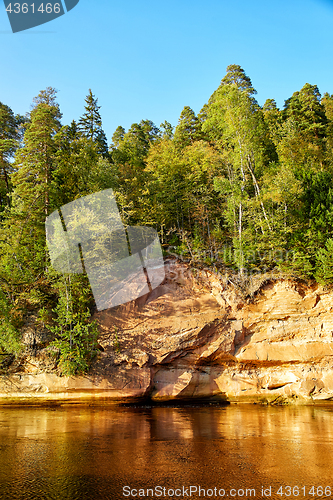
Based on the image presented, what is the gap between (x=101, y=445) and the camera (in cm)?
939

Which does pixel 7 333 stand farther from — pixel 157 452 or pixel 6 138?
pixel 6 138

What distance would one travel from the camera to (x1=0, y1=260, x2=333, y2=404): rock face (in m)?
17.8

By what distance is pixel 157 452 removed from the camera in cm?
865

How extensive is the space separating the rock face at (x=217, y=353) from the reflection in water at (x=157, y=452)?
2966 millimetres

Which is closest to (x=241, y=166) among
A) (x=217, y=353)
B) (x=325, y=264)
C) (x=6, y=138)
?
(x=325, y=264)

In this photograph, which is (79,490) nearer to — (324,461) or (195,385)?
(324,461)

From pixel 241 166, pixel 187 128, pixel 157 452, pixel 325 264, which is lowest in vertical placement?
pixel 157 452

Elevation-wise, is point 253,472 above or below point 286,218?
below

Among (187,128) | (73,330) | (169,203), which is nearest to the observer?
(73,330)

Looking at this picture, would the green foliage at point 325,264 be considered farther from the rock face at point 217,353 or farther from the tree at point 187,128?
the tree at point 187,128

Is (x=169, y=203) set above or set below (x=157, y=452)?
above

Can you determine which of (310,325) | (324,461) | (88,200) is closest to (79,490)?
(324,461)

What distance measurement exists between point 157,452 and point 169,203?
73.4ft

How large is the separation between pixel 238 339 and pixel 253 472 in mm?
12476
